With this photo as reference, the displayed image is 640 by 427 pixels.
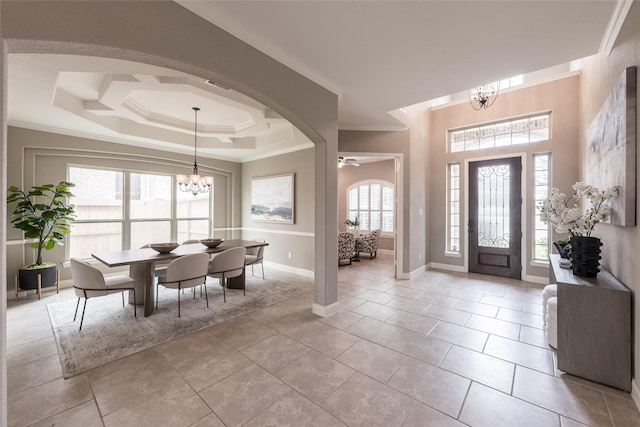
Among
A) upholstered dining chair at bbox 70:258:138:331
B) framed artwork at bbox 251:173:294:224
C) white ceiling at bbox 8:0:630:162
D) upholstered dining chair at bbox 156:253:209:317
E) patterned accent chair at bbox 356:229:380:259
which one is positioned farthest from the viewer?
patterned accent chair at bbox 356:229:380:259

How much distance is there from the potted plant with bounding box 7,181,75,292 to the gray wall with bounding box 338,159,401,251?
681 centimetres

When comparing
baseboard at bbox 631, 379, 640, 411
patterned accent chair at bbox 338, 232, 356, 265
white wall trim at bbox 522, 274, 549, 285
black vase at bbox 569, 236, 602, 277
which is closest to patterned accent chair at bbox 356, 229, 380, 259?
patterned accent chair at bbox 338, 232, 356, 265

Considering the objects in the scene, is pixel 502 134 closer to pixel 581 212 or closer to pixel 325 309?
pixel 581 212

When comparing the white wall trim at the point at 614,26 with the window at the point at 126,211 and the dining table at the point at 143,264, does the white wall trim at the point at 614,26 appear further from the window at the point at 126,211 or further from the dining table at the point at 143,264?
the window at the point at 126,211

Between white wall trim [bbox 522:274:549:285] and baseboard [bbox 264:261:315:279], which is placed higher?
white wall trim [bbox 522:274:549:285]

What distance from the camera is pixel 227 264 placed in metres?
3.74

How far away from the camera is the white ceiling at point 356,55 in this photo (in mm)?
2035

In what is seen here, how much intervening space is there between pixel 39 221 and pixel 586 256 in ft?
22.1

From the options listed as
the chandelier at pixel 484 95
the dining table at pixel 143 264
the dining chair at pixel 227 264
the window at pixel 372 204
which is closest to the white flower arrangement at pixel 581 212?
the chandelier at pixel 484 95

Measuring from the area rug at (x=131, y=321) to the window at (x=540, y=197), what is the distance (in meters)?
4.14

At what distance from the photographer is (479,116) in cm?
509

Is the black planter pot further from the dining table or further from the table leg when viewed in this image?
the table leg

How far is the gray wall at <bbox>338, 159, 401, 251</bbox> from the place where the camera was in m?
8.11

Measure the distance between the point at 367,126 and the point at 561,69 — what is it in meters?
3.43
